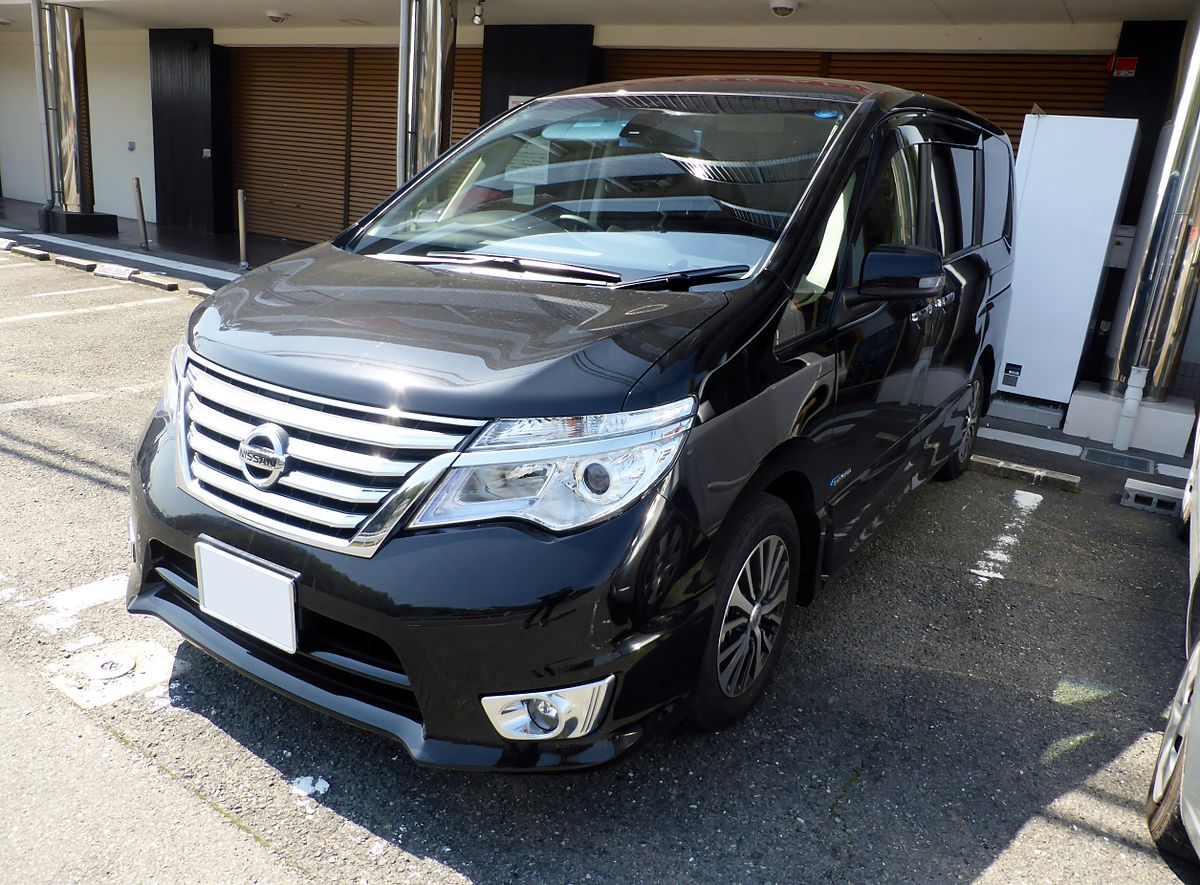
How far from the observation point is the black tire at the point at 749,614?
218 centimetres

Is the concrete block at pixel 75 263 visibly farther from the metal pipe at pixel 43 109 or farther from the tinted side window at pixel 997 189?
the tinted side window at pixel 997 189

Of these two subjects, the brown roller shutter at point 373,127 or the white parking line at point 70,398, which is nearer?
the white parking line at point 70,398

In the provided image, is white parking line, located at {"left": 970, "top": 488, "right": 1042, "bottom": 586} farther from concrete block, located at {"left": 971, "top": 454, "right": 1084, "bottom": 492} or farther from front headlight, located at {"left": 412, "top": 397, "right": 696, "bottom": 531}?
front headlight, located at {"left": 412, "top": 397, "right": 696, "bottom": 531}

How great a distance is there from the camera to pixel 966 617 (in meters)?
3.37

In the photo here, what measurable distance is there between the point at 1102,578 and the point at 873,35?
658 cm

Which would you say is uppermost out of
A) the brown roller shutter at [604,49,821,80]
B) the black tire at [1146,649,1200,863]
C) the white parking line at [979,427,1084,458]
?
the brown roller shutter at [604,49,821,80]

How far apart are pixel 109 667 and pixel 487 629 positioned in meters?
1.46

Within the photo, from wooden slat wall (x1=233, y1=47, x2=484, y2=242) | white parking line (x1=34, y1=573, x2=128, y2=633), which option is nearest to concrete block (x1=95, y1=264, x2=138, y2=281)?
wooden slat wall (x1=233, y1=47, x2=484, y2=242)

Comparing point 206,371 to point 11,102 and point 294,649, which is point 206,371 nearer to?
point 294,649

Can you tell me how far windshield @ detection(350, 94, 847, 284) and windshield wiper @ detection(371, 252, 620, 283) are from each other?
0.03 feet

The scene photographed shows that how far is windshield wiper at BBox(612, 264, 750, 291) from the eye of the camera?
2381 millimetres

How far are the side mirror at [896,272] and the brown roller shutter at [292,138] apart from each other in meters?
12.1

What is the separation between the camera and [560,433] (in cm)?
190

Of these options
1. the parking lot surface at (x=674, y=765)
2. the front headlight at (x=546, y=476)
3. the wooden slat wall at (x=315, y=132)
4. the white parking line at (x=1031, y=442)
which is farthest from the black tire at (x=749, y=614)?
the wooden slat wall at (x=315, y=132)
